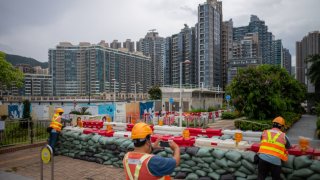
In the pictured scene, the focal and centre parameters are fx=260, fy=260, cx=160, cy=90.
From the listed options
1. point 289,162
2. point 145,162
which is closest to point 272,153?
point 289,162

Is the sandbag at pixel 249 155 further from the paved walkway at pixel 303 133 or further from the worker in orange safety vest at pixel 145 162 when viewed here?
the paved walkway at pixel 303 133

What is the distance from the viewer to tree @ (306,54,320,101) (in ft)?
138

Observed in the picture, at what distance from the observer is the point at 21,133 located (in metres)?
13.8

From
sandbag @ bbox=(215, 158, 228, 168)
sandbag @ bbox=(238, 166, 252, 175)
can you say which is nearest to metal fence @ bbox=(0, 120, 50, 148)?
sandbag @ bbox=(215, 158, 228, 168)

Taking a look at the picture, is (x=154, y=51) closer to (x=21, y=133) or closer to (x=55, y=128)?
(x=21, y=133)

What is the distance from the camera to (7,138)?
1271 centimetres

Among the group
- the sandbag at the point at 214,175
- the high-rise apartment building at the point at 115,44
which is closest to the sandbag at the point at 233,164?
the sandbag at the point at 214,175

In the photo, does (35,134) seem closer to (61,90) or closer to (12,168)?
(12,168)

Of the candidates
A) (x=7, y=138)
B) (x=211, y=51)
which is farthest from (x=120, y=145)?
(x=211, y=51)

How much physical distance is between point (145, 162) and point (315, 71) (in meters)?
47.3

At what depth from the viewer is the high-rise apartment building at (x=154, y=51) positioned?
137663mm

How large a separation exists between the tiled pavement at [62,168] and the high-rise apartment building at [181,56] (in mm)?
86099

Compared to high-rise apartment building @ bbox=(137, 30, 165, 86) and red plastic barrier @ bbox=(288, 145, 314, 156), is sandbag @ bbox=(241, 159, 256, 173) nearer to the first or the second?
red plastic barrier @ bbox=(288, 145, 314, 156)

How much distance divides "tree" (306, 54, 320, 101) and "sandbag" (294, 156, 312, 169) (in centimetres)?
4245
